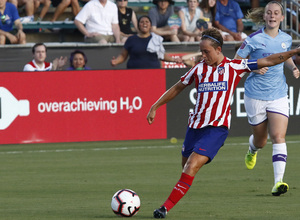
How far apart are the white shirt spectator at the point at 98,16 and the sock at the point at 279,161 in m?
9.56

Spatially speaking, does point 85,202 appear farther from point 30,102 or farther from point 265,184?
point 30,102

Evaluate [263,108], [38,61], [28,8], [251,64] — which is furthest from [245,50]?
[28,8]

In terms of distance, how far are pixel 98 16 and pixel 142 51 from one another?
2.17 meters

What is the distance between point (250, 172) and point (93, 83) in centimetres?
562

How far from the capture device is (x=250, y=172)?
1105 cm

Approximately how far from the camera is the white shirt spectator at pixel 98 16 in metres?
18.0

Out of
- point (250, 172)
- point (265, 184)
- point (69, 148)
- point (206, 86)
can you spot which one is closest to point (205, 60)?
point (206, 86)

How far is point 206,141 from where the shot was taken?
751 centimetres

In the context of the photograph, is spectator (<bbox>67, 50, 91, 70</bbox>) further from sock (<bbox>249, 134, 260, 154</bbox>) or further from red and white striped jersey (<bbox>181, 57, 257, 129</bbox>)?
red and white striped jersey (<bbox>181, 57, 257, 129</bbox>)

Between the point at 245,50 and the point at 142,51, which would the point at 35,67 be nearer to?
the point at 142,51

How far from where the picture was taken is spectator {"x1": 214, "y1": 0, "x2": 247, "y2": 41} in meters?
19.5

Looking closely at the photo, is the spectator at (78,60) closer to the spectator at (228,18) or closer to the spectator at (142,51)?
the spectator at (142,51)

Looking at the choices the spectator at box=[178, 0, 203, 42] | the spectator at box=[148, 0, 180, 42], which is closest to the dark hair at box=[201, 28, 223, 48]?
the spectator at box=[148, 0, 180, 42]

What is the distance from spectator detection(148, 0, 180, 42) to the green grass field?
3990mm
